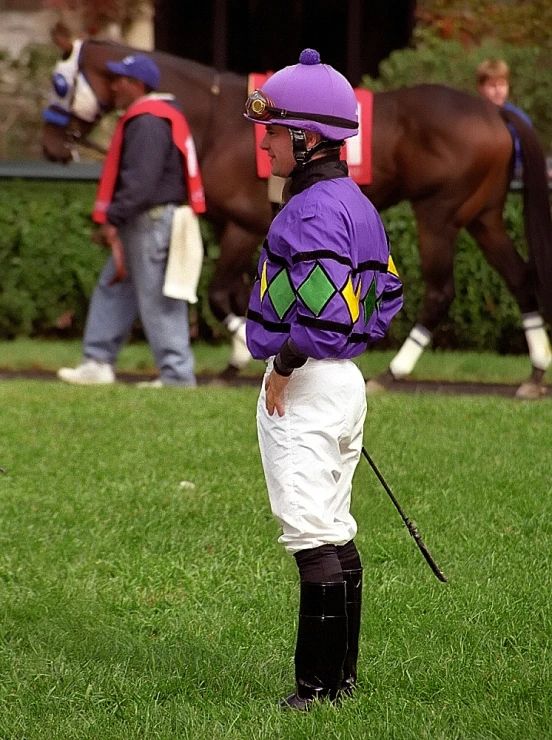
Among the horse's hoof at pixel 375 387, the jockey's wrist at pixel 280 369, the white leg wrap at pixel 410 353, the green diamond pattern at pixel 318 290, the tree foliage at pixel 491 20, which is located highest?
the green diamond pattern at pixel 318 290

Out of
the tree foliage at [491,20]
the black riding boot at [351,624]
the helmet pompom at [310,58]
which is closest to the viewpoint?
the helmet pompom at [310,58]

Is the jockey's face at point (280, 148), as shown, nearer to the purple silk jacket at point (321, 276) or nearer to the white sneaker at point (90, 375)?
the purple silk jacket at point (321, 276)

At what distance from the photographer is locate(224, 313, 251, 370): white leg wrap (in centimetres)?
891

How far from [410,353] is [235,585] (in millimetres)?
4270

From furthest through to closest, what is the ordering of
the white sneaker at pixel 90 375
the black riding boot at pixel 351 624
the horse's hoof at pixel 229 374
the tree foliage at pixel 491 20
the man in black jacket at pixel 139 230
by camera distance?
the tree foliage at pixel 491 20 → the horse's hoof at pixel 229 374 → the white sneaker at pixel 90 375 → the man in black jacket at pixel 139 230 → the black riding boot at pixel 351 624

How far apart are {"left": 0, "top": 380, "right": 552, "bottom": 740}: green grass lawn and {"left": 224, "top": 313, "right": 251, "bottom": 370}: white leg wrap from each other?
1453 millimetres

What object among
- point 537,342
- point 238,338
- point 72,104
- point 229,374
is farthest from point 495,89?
point 72,104

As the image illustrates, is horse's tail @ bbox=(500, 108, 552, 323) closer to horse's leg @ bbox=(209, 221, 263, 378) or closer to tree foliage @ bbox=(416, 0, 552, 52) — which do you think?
horse's leg @ bbox=(209, 221, 263, 378)

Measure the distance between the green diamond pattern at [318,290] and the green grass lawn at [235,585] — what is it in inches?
41.3

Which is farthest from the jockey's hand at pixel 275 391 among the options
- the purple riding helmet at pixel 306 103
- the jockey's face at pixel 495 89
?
the jockey's face at pixel 495 89

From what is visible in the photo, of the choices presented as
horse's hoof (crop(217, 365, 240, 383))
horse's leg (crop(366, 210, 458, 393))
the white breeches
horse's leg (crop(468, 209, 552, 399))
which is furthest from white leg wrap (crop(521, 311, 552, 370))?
the white breeches

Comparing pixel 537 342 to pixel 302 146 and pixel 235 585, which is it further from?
pixel 302 146

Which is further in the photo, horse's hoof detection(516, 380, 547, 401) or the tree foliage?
the tree foliage

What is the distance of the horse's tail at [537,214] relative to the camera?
28.6ft
